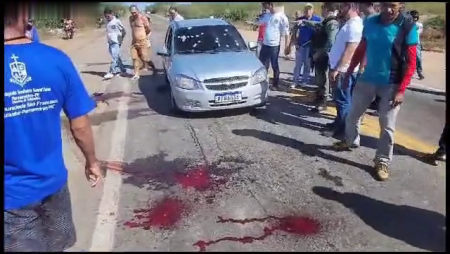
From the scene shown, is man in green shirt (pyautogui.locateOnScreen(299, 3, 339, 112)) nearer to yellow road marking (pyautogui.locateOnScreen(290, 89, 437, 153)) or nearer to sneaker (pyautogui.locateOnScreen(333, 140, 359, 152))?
yellow road marking (pyautogui.locateOnScreen(290, 89, 437, 153))

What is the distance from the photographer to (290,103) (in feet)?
26.2

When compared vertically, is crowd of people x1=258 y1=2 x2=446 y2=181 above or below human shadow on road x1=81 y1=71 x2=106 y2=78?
above

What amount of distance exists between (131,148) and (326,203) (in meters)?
2.58

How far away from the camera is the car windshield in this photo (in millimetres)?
7805

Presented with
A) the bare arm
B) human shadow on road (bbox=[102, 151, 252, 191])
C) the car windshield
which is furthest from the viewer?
the car windshield

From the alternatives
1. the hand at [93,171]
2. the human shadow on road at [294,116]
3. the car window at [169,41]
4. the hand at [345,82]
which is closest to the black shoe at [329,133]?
the human shadow on road at [294,116]

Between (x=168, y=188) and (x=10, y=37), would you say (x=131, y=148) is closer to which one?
(x=168, y=188)

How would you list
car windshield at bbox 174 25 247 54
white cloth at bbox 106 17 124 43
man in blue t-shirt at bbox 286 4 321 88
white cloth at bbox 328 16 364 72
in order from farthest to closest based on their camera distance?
1. white cloth at bbox 106 17 124 43
2. man in blue t-shirt at bbox 286 4 321 88
3. car windshield at bbox 174 25 247 54
4. white cloth at bbox 328 16 364 72

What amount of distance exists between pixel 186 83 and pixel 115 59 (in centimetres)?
463

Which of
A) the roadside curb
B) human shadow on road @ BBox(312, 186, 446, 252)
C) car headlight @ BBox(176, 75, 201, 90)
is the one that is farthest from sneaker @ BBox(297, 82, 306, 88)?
human shadow on road @ BBox(312, 186, 446, 252)

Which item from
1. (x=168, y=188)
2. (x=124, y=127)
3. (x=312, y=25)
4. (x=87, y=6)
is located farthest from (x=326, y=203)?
(x=312, y=25)

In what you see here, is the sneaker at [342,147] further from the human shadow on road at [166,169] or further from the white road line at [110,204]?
the white road line at [110,204]

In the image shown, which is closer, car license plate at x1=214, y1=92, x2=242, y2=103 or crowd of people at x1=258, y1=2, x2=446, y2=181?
crowd of people at x1=258, y1=2, x2=446, y2=181

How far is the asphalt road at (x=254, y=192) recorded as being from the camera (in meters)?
3.56
